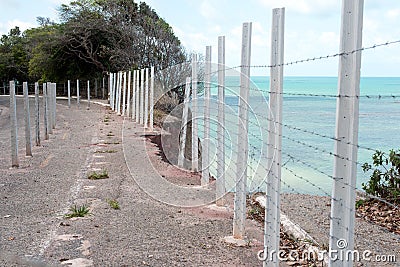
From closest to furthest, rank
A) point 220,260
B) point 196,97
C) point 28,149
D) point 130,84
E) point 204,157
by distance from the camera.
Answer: point 220,260 → point 204,157 → point 196,97 → point 28,149 → point 130,84


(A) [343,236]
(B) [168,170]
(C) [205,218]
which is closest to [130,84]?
(B) [168,170]

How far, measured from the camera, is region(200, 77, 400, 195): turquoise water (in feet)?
12.3

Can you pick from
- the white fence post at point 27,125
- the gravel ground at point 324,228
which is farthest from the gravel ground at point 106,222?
the gravel ground at point 324,228

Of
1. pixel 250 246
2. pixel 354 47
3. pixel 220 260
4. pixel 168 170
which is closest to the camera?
pixel 354 47

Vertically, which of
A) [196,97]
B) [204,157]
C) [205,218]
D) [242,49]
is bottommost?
[205,218]

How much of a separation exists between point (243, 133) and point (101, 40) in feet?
103

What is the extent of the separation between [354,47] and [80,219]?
3.91 m

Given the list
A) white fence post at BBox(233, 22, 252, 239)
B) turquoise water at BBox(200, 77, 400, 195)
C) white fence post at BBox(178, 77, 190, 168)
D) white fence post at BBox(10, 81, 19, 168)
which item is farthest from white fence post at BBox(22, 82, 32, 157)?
white fence post at BBox(233, 22, 252, 239)

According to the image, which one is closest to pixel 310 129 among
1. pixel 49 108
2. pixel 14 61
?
pixel 49 108

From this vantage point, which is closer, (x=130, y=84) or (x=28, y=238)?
(x=28, y=238)

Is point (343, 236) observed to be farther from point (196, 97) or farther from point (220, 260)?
point (196, 97)

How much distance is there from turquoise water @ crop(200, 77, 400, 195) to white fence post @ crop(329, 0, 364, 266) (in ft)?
0.37

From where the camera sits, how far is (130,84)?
21344 millimetres

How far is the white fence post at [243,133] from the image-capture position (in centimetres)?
473
